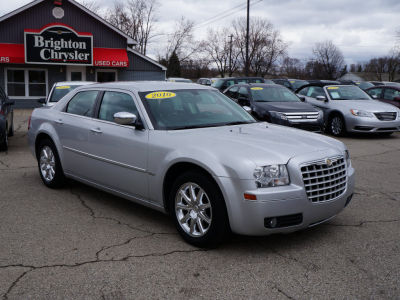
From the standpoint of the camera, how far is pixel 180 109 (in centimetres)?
508

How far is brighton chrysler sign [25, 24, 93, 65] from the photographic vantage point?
22828 mm

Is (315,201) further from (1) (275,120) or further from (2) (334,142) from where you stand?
(1) (275,120)

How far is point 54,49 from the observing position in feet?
76.6

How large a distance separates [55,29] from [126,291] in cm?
2219

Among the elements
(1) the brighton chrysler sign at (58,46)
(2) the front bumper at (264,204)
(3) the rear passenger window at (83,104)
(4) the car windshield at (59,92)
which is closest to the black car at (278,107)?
(4) the car windshield at (59,92)

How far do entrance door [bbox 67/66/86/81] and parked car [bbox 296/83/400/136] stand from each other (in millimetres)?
15497

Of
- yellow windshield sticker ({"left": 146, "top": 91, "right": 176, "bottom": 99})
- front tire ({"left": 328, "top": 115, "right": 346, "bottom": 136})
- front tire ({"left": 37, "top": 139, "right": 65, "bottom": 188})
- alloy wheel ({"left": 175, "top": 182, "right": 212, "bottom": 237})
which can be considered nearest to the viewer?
alloy wheel ({"left": 175, "top": 182, "right": 212, "bottom": 237})

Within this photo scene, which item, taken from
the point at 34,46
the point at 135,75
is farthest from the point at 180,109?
the point at 135,75

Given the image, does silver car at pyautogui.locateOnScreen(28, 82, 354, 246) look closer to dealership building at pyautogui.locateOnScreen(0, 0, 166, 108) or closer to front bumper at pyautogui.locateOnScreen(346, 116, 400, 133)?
front bumper at pyautogui.locateOnScreen(346, 116, 400, 133)

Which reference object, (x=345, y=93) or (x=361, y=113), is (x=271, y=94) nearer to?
(x=361, y=113)

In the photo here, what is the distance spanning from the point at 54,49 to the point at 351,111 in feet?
54.1

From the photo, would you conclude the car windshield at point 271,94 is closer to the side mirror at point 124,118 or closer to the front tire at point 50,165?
the front tire at point 50,165

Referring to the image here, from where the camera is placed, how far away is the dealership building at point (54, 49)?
23.1m

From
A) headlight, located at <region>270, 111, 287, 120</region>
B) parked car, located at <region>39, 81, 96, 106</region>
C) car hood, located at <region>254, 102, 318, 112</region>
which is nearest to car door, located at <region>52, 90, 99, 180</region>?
parked car, located at <region>39, 81, 96, 106</region>
